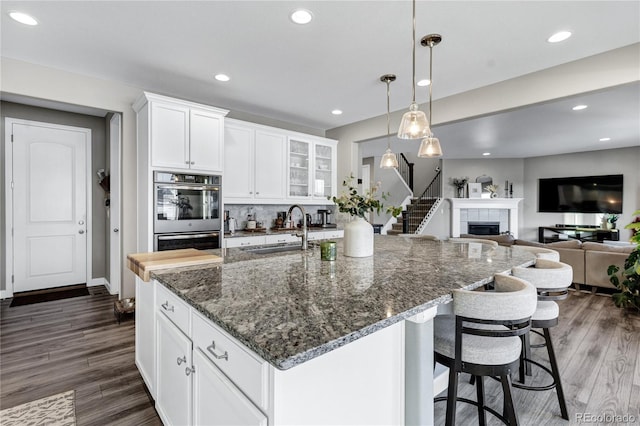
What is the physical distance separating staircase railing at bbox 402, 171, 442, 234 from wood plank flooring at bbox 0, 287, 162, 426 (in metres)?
7.62

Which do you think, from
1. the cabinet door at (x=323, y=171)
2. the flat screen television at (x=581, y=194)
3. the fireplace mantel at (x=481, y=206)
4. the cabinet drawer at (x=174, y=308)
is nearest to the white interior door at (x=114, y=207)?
the cabinet door at (x=323, y=171)

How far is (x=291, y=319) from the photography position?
39.5 inches

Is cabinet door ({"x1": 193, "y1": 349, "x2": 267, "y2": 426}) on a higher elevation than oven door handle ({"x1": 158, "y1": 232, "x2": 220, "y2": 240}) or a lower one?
lower

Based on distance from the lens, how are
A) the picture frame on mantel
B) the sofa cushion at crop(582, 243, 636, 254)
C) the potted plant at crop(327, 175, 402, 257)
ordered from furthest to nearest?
the picture frame on mantel
the sofa cushion at crop(582, 243, 636, 254)
the potted plant at crop(327, 175, 402, 257)

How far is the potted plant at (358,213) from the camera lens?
6.73 ft

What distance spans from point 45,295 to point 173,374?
13.1 ft

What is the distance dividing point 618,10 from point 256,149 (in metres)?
3.73

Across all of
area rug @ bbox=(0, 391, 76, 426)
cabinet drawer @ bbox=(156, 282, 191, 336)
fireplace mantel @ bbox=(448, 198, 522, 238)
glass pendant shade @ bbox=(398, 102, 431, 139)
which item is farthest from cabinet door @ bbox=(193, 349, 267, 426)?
fireplace mantel @ bbox=(448, 198, 522, 238)

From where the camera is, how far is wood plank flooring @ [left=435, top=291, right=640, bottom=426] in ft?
6.27

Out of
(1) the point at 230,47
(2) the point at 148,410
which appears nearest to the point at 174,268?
(2) the point at 148,410

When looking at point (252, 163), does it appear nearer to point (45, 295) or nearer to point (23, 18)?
point (23, 18)

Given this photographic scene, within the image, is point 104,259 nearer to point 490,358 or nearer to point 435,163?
point 490,358

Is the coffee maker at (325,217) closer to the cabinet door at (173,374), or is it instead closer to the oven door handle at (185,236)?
the oven door handle at (185,236)

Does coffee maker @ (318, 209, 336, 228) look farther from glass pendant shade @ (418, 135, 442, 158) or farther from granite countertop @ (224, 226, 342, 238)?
glass pendant shade @ (418, 135, 442, 158)
